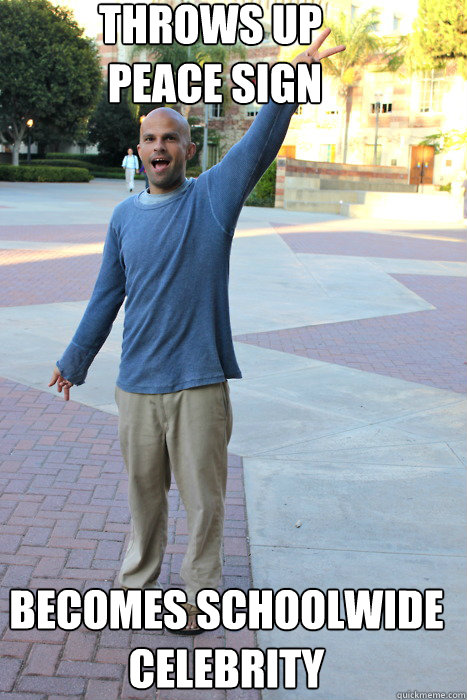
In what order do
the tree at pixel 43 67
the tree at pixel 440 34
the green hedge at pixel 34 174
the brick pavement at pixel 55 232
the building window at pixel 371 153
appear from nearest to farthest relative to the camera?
the brick pavement at pixel 55 232 → the tree at pixel 440 34 → the green hedge at pixel 34 174 → the tree at pixel 43 67 → the building window at pixel 371 153

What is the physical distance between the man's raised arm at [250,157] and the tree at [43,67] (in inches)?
1844

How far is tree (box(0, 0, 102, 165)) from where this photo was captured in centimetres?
4588

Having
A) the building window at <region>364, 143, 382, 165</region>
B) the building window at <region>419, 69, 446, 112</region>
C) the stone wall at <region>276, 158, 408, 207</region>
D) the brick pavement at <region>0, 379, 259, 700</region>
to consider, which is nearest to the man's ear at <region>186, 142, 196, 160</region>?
the brick pavement at <region>0, 379, 259, 700</region>

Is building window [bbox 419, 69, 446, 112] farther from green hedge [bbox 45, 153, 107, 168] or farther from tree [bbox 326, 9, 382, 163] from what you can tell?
green hedge [bbox 45, 153, 107, 168]

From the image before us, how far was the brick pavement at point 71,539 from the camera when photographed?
2855 millimetres

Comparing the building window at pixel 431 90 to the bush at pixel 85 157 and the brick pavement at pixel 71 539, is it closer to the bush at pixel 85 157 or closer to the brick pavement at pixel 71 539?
the bush at pixel 85 157

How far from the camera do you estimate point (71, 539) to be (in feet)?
12.8

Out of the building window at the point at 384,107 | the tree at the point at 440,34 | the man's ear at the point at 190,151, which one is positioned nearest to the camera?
the man's ear at the point at 190,151

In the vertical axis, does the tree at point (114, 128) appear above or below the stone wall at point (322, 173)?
above

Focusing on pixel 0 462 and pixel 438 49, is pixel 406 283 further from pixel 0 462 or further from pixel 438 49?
pixel 438 49

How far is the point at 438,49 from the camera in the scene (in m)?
38.8

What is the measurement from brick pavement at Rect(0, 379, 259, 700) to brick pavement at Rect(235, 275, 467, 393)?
2.70m

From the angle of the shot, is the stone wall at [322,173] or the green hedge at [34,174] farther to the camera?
the green hedge at [34,174]

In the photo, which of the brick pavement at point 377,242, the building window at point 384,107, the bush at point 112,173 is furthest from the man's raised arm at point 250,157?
the bush at point 112,173
